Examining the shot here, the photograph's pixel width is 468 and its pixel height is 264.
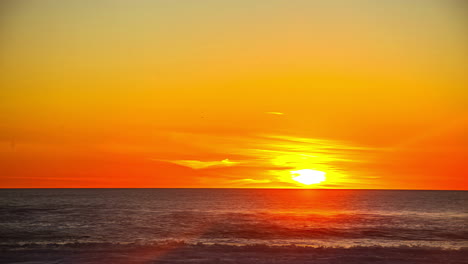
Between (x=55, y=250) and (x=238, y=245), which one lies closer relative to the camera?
(x=55, y=250)

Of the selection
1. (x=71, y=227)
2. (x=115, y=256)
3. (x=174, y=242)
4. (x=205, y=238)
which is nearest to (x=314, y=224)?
(x=205, y=238)

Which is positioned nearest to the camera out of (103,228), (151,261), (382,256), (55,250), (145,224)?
(151,261)

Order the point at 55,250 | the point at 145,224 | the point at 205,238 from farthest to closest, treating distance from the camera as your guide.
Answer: the point at 145,224 < the point at 205,238 < the point at 55,250

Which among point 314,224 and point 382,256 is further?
point 314,224

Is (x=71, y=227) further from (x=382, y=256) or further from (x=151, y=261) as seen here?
(x=382, y=256)

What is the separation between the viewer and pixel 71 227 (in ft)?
204

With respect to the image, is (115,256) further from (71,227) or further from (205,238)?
(71,227)

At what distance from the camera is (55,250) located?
41.3 meters

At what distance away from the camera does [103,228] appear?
2400 inches

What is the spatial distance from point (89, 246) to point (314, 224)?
35.0 metres

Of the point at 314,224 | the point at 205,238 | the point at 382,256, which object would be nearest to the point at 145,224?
the point at 205,238

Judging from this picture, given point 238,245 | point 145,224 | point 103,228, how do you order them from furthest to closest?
1. point 145,224
2. point 103,228
3. point 238,245

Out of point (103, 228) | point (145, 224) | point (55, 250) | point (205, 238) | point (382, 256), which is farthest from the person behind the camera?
point (145, 224)

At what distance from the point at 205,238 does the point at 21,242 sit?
17799mm
